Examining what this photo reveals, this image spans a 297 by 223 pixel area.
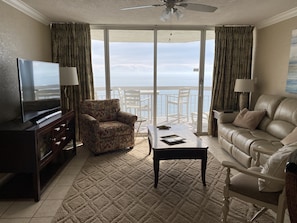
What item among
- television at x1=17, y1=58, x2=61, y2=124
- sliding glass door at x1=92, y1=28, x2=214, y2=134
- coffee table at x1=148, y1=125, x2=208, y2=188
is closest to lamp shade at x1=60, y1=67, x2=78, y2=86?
television at x1=17, y1=58, x2=61, y2=124

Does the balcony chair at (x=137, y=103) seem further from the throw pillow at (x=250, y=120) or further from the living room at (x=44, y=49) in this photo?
the throw pillow at (x=250, y=120)

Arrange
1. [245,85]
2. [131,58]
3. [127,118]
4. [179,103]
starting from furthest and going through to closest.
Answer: [179,103], [131,58], [245,85], [127,118]

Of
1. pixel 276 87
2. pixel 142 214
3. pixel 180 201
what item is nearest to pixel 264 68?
pixel 276 87

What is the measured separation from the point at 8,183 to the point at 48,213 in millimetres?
924

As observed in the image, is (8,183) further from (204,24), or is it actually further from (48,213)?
(204,24)

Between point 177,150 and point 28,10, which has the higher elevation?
point 28,10

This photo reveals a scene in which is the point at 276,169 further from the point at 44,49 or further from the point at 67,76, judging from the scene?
the point at 44,49

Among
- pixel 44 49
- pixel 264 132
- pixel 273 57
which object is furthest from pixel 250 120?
pixel 44 49

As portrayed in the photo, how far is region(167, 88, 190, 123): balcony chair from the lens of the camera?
18.5 feet

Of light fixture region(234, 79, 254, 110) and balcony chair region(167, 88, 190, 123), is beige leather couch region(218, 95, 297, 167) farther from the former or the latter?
balcony chair region(167, 88, 190, 123)

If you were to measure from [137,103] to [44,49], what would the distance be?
226 centimetres

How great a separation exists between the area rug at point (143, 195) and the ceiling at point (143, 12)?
2378 millimetres

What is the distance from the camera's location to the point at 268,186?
5.61 feet

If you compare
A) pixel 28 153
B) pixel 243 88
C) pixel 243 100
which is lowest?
pixel 28 153
